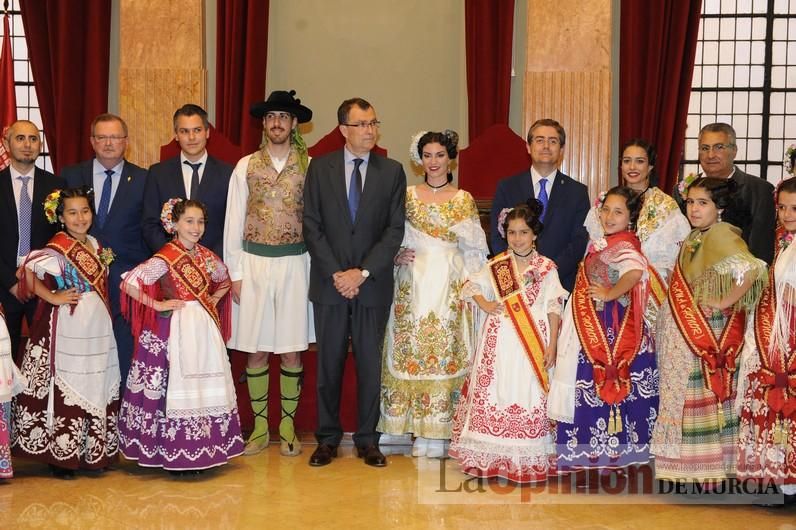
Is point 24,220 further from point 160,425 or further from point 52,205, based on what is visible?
point 160,425

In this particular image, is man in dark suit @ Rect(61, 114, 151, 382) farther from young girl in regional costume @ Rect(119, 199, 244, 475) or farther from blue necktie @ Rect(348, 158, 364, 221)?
blue necktie @ Rect(348, 158, 364, 221)

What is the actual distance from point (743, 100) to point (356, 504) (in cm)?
611

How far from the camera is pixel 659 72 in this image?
7613mm

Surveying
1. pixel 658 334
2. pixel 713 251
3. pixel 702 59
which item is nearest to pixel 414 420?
pixel 658 334

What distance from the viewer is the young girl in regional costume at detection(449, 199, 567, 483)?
4.30 meters

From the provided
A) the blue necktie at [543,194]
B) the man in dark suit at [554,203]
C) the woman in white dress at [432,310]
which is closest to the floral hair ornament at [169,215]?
the woman in white dress at [432,310]

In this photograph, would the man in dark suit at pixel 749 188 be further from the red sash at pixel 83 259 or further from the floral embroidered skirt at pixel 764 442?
the red sash at pixel 83 259

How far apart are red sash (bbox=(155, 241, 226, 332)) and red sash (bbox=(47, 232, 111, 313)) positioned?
29cm

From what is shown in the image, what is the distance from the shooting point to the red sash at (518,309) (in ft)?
14.2

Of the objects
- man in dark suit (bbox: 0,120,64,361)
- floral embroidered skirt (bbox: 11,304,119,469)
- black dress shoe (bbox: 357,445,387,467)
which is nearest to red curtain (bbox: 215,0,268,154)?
man in dark suit (bbox: 0,120,64,361)

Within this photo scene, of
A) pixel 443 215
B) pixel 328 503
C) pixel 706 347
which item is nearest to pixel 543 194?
pixel 443 215

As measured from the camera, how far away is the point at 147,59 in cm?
745

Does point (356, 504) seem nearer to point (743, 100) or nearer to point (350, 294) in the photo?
point (350, 294)

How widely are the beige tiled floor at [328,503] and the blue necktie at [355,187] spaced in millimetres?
1276
